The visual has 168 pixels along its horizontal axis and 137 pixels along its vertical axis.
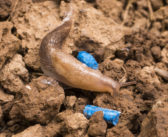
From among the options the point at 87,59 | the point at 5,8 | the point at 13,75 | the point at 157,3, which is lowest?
the point at 13,75

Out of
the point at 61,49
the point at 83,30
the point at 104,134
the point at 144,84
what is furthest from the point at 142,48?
the point at 104,134

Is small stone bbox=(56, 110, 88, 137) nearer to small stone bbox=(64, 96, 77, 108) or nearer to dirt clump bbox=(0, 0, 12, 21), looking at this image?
small stone bbox=(64, 96, 77, 108)

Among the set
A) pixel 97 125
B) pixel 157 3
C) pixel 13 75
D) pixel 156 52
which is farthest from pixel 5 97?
pixel 157 3

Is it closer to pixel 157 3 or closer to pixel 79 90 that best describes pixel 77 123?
pixel 79 90

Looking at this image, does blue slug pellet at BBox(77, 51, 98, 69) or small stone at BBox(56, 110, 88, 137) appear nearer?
small stone at BBox(56, 110, 88, 137)

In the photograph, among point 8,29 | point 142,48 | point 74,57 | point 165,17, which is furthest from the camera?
point 165,17

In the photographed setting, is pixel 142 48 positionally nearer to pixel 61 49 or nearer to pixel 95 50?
pixel 95 50

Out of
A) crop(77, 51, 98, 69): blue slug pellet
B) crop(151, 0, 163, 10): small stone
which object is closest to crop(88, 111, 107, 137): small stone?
crop(77, 51, 98, 69): blue slug pellet
